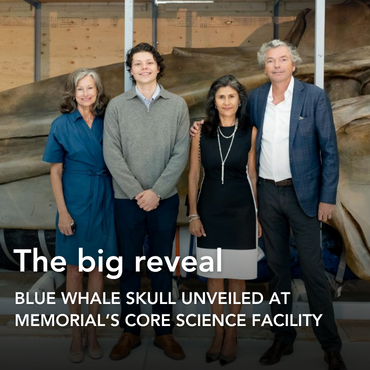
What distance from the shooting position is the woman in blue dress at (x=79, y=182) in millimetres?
2488

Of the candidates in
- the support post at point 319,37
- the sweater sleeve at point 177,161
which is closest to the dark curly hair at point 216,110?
the sweater sleeve at point 177,161

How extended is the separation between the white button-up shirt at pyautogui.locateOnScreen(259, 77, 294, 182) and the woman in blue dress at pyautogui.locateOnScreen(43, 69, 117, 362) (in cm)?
75

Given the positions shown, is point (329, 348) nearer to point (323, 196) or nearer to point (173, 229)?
point (323, 196)

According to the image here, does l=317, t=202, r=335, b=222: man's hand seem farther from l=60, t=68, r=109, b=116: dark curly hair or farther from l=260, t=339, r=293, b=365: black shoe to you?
l=60, t=68, r=109, b=116: dark curly hair

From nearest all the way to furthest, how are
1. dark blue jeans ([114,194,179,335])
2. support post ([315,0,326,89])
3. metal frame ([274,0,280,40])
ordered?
dark blue jeans ([114,194,179,335]), support post ([315,0,326,89]), metal frame ([274,0,280,40])

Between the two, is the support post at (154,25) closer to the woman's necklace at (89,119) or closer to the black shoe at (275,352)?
the woman's necklace at (89,119)

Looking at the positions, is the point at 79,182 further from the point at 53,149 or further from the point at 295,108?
A: the point at 295,108

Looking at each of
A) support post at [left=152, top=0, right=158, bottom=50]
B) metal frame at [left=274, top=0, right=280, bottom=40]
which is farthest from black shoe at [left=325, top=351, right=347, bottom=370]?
support post at [left=152, top=0, right=158, bottom=50]

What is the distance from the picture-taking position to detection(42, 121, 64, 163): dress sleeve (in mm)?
2486

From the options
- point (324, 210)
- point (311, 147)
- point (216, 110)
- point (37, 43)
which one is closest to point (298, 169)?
point (311, 147)

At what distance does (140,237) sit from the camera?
2.50m

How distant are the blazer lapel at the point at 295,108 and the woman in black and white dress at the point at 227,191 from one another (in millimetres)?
178

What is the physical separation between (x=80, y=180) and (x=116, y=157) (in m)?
0.22

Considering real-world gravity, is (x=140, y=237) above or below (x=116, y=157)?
below
